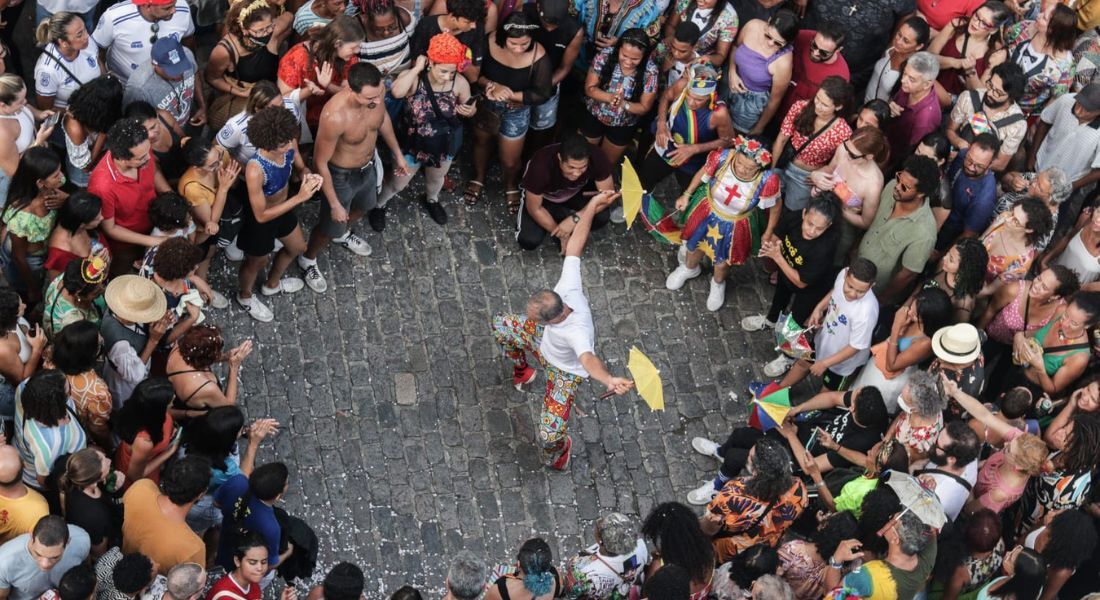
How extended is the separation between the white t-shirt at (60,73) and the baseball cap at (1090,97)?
7.48 meters

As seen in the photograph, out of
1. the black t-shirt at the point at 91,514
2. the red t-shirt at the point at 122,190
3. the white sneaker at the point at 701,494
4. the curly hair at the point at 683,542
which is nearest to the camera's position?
the black t-shirt at the point at 91,514

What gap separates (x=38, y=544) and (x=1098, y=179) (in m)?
8.46

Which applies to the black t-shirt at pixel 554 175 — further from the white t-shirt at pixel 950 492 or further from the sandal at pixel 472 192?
the white t-shirt at pixel 950 492

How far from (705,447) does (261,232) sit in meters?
3.74

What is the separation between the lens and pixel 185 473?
7617 mm

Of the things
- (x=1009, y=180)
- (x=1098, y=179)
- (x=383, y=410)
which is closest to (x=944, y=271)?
(x=1009, y=180)

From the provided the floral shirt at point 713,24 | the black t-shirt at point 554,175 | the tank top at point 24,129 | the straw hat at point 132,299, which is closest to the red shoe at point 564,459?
the black t-shirt at point 554,175

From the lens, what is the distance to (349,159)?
10078 millimetres

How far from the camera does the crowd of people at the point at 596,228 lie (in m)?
8.02

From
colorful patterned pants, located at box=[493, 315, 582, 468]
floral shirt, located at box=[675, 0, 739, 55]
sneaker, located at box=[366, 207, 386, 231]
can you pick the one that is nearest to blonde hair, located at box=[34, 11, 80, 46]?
sneaker, located at box=[366, 207, 386, 231]

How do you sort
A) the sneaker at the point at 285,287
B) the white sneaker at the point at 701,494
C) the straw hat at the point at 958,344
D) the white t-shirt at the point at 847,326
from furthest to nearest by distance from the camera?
the sneaker at the point at 285,287, the white sneaker at the point at 701,494, the white t-shirt at the point at 847,326, the straw hat at the point at 958,344

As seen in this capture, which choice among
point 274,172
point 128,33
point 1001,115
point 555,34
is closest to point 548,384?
point 274,172

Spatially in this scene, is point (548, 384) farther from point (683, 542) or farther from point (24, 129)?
point (24, 129)

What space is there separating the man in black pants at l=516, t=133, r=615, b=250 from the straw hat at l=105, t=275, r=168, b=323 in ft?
11.6
